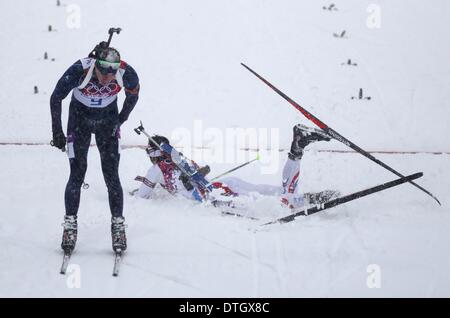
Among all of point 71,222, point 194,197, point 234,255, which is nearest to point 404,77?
point 194,197

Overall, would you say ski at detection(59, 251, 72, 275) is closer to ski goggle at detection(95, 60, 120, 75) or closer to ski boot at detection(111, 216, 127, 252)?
ski boot at detection(111, 216, 127, 252)

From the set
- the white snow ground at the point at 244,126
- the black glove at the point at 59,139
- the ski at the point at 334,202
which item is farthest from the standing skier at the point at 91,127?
the ski at the point at 334,202

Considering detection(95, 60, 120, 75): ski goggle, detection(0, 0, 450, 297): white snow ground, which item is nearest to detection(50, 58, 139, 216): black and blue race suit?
detection(95, 60, 120, 75): ski goggle

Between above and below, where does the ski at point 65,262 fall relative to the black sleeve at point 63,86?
below

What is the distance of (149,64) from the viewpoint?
13.4m

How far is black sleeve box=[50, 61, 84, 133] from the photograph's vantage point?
216 inches

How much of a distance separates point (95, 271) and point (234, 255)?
4.52 ft

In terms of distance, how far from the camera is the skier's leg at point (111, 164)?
18.9ft

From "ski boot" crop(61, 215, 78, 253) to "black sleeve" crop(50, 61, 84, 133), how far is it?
2.95ft

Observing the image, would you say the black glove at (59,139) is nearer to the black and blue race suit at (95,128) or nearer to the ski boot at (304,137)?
the black and blue race suit at (95,128)

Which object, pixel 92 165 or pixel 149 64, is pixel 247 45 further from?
pixel 92 165

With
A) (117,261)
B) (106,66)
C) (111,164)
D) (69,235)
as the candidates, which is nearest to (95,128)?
(111,164)

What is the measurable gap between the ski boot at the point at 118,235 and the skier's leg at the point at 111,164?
60 millimetres
